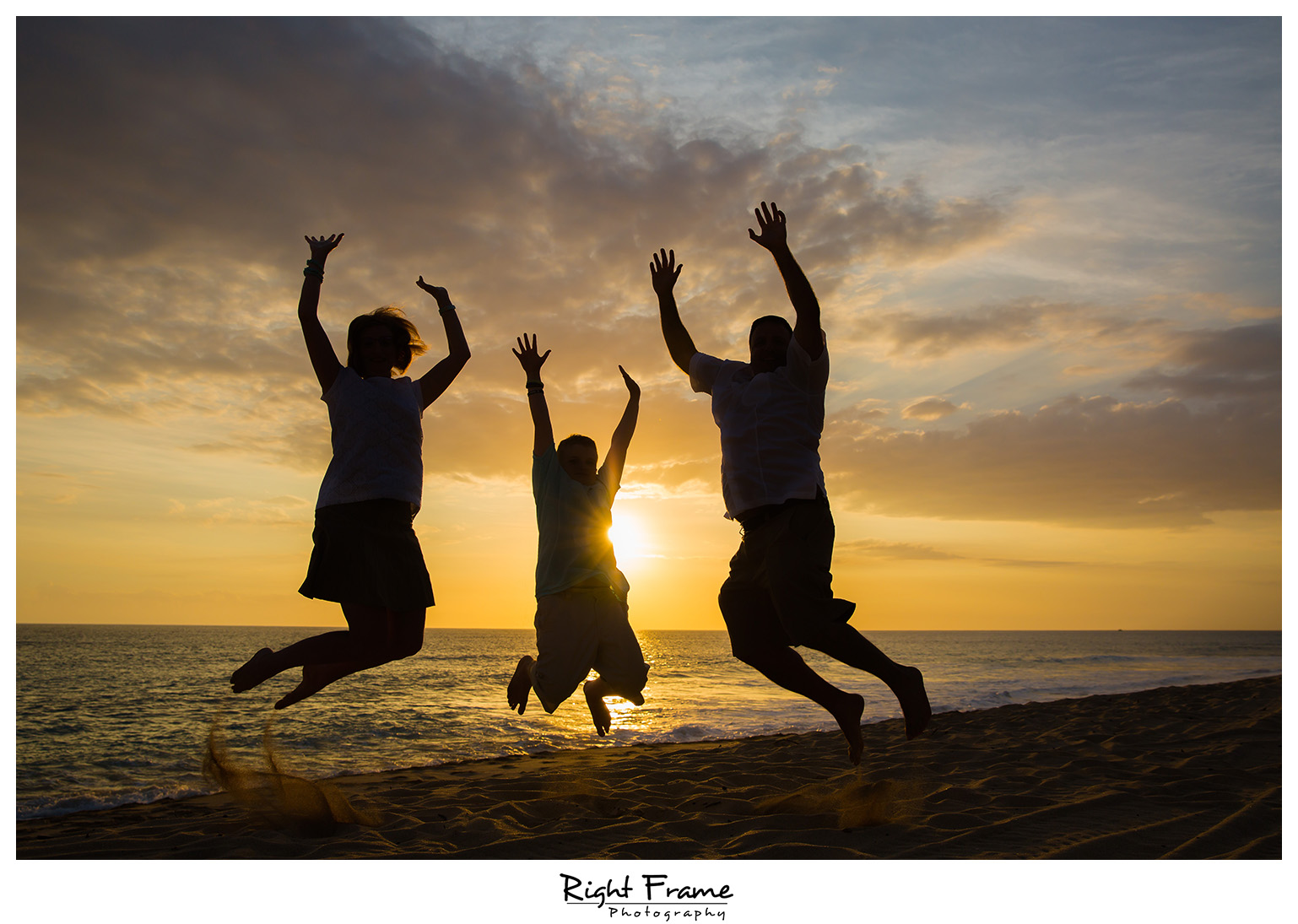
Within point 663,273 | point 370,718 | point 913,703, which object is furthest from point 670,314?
point 370,718

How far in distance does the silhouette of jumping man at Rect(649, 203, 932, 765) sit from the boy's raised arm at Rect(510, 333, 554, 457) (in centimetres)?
121

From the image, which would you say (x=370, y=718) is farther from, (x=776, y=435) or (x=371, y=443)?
(x=776, y=435)

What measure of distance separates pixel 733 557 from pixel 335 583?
1.72 metres

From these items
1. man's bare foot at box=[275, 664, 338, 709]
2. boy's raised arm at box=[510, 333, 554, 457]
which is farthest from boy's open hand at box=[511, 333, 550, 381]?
man's bare foot at box=[275, 664, 338, 709]

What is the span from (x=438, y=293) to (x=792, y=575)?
224 centimetres

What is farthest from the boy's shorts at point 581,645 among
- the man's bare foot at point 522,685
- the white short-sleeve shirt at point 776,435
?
the white short-sleeve shirt at point 776,435

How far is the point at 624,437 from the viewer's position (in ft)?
15.1

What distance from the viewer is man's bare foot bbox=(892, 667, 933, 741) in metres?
3.34

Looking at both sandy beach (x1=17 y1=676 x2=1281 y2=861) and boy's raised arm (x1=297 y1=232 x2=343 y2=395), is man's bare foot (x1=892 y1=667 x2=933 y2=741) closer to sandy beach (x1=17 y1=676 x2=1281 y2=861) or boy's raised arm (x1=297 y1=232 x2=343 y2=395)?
sandy beach (x1=17 y1=676 x2=1281 y2=861)

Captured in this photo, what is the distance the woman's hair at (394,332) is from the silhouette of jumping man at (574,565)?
28.8 inches

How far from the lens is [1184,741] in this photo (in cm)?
614

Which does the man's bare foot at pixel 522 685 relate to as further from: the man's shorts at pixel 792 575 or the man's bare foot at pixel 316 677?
the man's shorts at pixel 792 575
